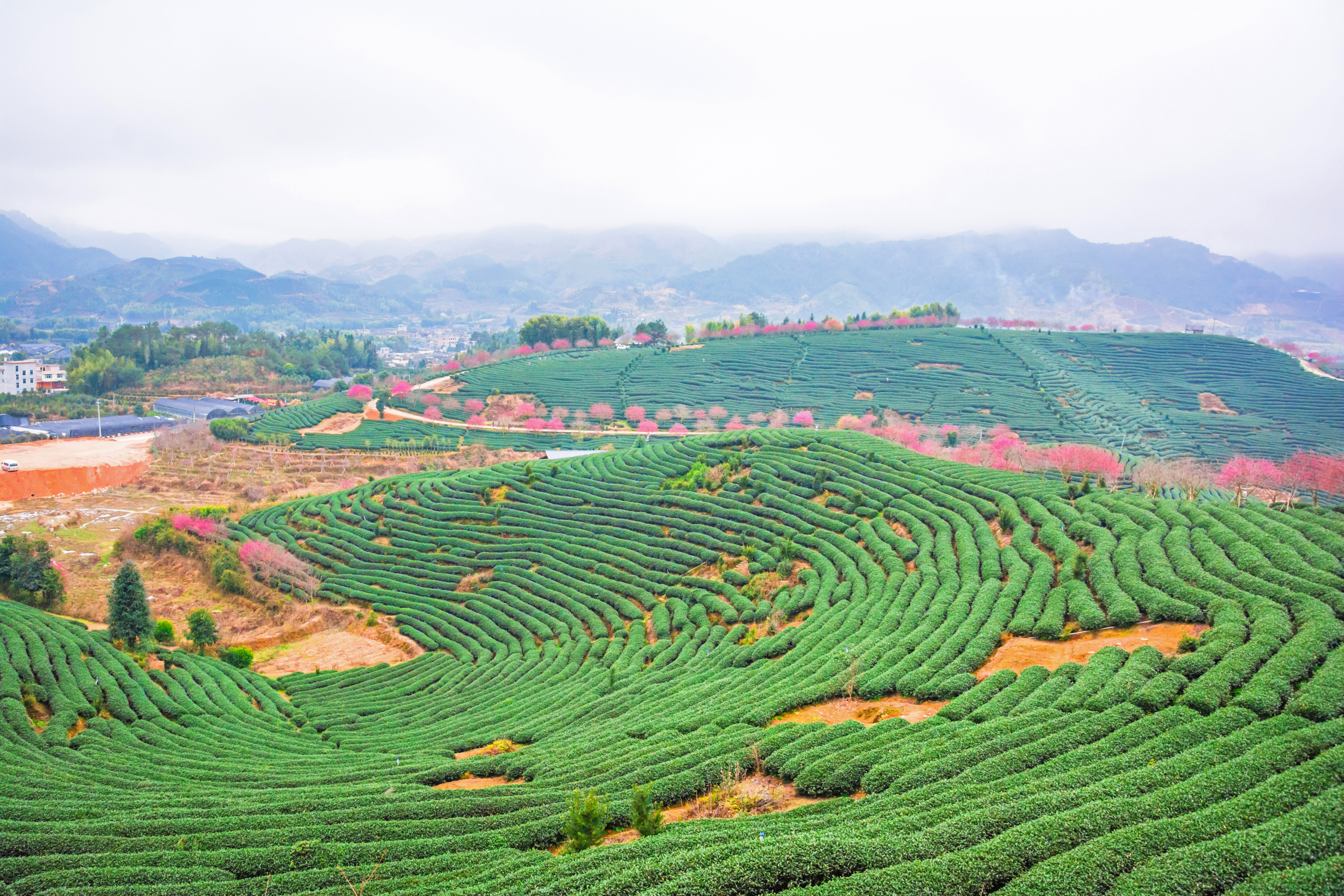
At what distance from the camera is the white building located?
10875 cm

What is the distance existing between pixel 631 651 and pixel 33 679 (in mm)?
20042

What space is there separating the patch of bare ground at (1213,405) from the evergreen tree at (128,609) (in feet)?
328

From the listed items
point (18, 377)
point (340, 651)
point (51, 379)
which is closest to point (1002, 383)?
point (340, 651)

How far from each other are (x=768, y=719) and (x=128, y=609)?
28.1 meters

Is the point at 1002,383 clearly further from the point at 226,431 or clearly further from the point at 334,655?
the point at 226,431

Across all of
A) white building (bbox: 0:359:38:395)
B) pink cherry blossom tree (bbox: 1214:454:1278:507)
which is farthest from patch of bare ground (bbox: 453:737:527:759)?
white building (bbox: 0:359:38:395)

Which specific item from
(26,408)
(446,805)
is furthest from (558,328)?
(446,805)

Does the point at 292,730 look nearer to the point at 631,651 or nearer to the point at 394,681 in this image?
the point at 394,681

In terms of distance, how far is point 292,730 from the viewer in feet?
81.5

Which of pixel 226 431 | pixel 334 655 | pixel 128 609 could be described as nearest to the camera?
pixel 128 609

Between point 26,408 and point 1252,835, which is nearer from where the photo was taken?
point 1252,835

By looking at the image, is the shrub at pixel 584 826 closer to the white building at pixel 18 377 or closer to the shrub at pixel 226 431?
the shrub at pixel 226 431

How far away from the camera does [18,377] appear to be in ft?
362

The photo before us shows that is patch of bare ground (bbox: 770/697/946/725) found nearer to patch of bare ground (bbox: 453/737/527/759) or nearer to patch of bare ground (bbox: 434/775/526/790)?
patch of bare ground (bbox: 434/775/526/790)
